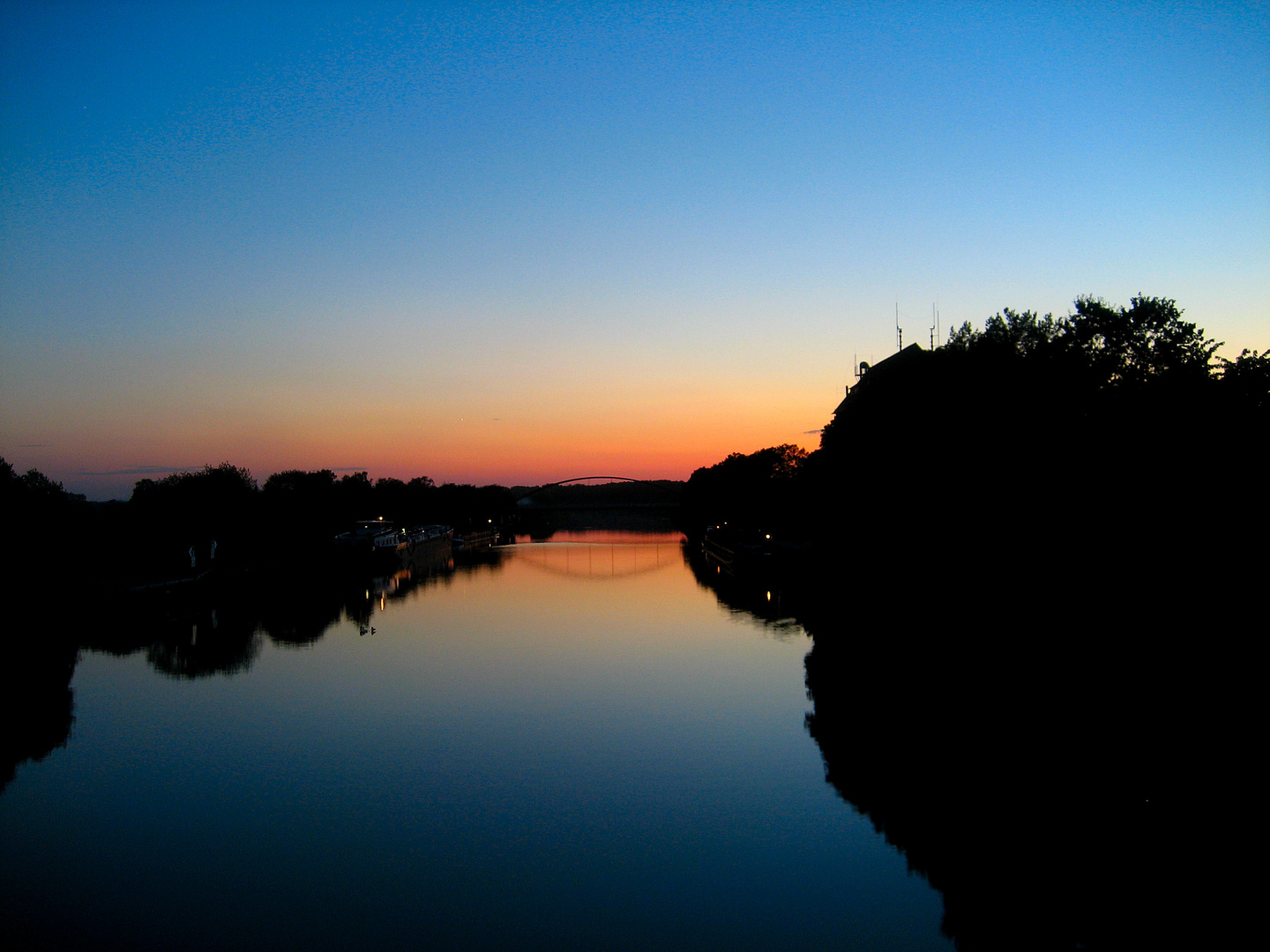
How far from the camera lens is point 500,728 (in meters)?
14.7

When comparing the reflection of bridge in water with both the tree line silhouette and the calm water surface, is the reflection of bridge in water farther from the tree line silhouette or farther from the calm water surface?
the calm water surface

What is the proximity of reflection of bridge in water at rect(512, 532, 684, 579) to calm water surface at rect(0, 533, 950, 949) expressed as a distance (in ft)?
88.6

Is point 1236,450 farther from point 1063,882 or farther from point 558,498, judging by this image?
point 558,498

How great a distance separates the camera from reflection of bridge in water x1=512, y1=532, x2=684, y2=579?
158 ft

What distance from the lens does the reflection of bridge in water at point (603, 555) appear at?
158 feet

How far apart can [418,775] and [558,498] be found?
153981mm

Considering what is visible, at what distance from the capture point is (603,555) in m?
58.5

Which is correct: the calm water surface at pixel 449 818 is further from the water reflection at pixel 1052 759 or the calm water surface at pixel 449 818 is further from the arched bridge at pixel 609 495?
the arched bridge at pixel 609 495

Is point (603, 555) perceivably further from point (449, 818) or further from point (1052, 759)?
point (1052, 759)

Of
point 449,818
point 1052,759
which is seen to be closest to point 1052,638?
point 1052,759

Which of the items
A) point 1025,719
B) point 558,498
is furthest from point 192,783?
point 558,498

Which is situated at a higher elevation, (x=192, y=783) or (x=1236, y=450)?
(x=1236, y=450)

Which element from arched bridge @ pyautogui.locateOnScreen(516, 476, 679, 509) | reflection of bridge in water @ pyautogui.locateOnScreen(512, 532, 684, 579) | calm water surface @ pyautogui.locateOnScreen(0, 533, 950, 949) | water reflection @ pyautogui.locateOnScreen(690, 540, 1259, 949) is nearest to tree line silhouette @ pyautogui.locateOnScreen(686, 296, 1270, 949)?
water reflection @ pyautogui.locateOnScreen(690, 540, 1259, 949)

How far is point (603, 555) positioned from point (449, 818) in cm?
4795
